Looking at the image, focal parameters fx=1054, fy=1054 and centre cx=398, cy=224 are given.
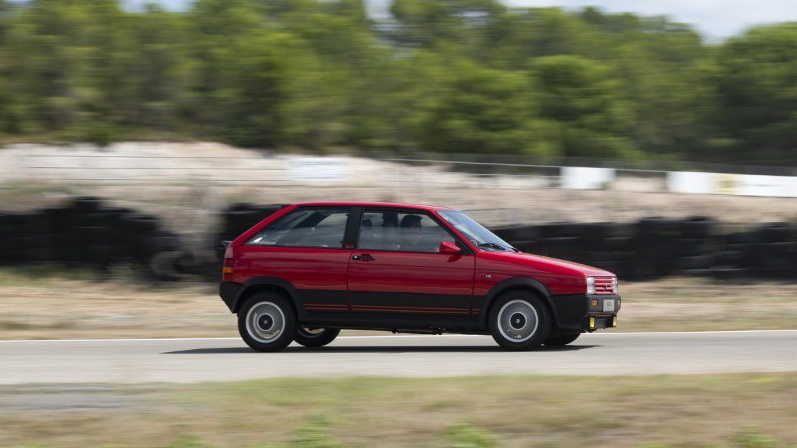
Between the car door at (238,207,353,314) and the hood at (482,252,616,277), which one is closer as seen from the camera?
the hood at (482,252,616,277)

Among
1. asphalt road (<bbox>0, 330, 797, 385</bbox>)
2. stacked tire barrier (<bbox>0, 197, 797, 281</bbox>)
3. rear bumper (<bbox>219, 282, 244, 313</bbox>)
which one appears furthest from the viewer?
stacked tire barrier (<bbox>0, 197, 797, 281</bbox>)

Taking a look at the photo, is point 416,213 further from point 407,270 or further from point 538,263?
point 538,263

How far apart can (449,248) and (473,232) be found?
63cm

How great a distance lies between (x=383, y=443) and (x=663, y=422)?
173cm

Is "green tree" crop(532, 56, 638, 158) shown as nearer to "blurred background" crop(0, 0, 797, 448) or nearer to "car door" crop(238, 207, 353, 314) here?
"blurred background" crop(0, 0, 797, 448)

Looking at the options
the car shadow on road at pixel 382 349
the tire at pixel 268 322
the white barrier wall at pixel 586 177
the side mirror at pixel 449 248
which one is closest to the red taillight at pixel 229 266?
the tire at pixel 268 322

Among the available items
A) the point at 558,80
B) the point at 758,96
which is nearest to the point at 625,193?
the point at 558,80

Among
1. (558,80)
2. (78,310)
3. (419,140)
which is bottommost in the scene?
(78,310)

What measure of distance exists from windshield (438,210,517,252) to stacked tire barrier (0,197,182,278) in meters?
11.5

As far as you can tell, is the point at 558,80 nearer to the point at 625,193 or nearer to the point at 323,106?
the point at 323,106

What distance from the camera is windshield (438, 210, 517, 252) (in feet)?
36.8

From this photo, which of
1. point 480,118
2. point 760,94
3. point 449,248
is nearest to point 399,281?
point 449,248

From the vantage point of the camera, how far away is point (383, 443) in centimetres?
614

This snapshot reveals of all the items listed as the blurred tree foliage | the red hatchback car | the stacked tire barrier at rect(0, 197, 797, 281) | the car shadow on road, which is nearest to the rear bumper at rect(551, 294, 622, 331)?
the red hatchback car
